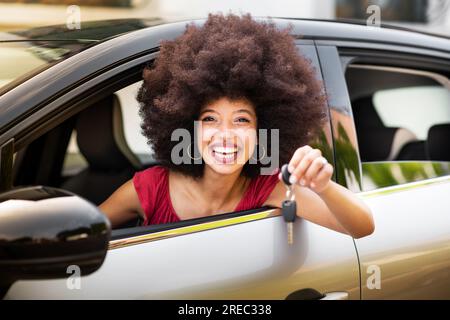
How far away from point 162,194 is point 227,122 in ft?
1.11

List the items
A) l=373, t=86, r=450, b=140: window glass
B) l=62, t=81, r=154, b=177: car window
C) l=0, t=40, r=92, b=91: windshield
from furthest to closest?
l=373, t=86, r=450, b=140: window glass
l=62, t=81, r=154, b=177: car window
l=0, t=40, r=92, b=91: windshield

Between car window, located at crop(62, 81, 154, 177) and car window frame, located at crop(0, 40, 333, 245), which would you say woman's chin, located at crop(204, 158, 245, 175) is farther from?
car window, located at crop(62, 81, 154, 177)

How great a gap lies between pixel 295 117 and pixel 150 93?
1.52 feet

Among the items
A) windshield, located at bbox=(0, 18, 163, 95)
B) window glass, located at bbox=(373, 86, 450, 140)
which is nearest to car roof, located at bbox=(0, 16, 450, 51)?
windshield, located at bbox=(0, 18, 163, 95)

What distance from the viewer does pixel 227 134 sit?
231 cm

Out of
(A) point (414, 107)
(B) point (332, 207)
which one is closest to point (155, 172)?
(B) point (332, 207)

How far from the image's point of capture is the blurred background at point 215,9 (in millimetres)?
8672

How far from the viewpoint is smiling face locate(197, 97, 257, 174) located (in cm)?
232

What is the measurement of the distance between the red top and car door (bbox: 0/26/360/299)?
92mm

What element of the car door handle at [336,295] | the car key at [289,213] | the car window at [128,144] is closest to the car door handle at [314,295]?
the car door handle at [336,295]

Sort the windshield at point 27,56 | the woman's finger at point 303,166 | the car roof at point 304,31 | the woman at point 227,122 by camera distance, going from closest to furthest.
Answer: the woman's finger at point 303,166 → the windshield at point 27,56 → the woman at point 227,122 → the car roof at point 304,31

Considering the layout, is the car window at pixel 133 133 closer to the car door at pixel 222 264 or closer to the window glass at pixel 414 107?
the window glass at pixel 414 107

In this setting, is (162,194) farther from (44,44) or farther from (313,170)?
(313,170)
